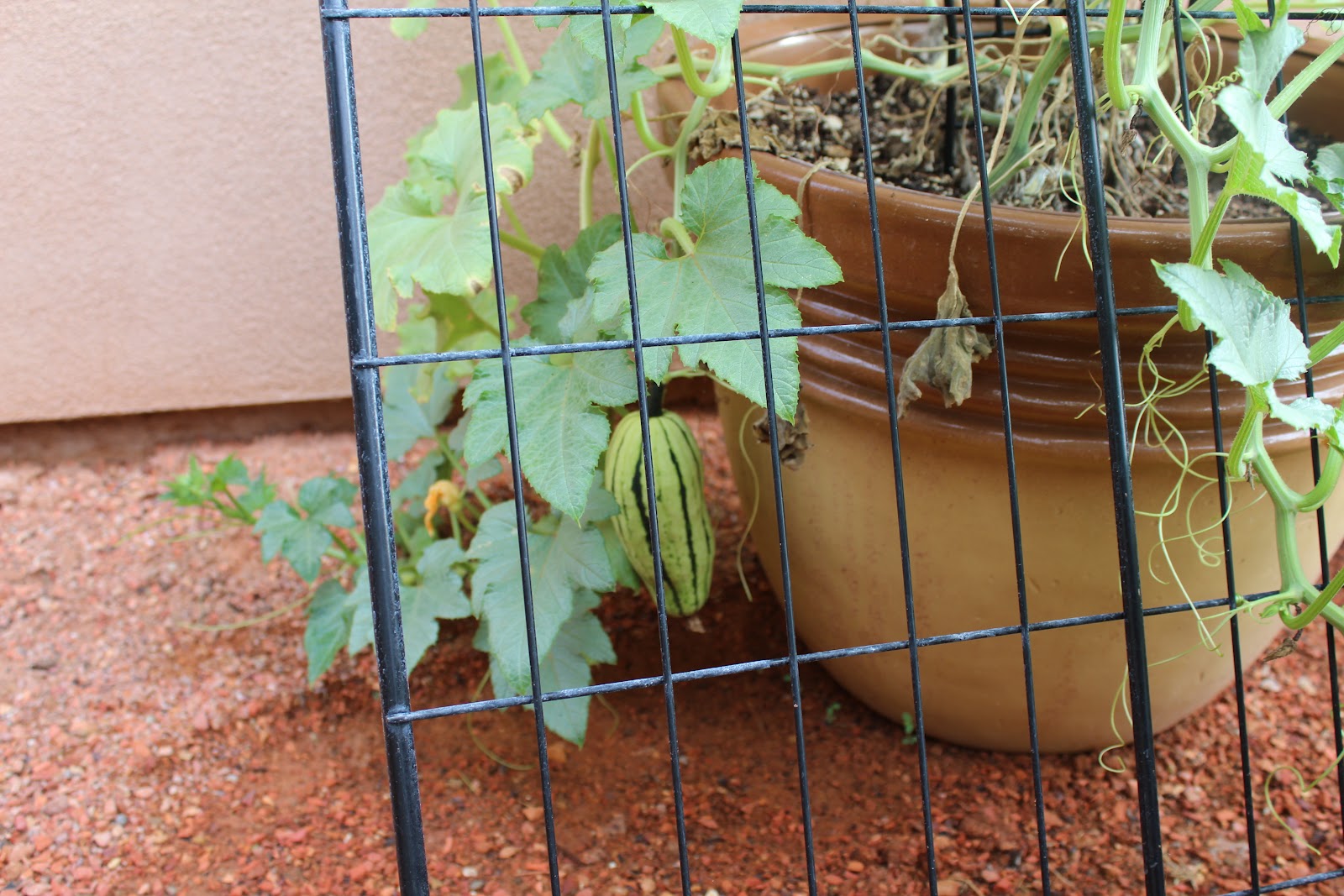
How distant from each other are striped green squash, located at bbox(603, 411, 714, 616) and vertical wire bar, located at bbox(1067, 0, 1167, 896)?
51 centimetres

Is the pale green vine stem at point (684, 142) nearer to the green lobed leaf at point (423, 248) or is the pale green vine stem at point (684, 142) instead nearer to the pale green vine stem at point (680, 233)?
the pale green vine stem at point (680, 233)

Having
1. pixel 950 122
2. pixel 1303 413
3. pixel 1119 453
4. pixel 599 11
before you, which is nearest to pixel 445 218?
pixel 599 11

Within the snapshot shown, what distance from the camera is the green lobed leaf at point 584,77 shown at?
1.10 m

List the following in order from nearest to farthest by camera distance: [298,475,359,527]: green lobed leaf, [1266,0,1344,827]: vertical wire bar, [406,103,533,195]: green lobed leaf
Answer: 1. [1266,0,1344,827]: vertical wire bar
2. [406,103,533,195]: green lobed leaf
3. [298,475,359,527]: green lobed leaf

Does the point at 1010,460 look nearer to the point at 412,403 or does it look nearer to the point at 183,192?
the point at 412,403

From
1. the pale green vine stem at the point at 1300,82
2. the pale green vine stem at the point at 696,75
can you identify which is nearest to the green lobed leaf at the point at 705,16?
the pale green vine stem at the point at 696,75

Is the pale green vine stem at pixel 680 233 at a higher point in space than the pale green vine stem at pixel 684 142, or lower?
lower

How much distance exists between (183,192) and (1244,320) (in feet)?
5.37

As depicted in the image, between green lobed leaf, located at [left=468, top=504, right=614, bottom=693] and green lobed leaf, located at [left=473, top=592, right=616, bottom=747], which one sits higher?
green lobed leaf, located at [left=468, top=504, right=614, bottom=693]

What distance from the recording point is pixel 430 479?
1.58 meters

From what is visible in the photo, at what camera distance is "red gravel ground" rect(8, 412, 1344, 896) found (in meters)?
1.18

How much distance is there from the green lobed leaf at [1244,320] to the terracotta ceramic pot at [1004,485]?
0.16 metres

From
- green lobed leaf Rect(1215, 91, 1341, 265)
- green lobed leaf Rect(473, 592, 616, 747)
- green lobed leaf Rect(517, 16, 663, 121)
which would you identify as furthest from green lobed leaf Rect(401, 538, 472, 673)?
green lobed leaf Rect(1215, 91, 1341, 265)

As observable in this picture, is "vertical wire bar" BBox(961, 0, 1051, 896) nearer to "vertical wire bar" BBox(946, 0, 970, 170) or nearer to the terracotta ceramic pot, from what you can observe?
the terracotta ceramic pot
